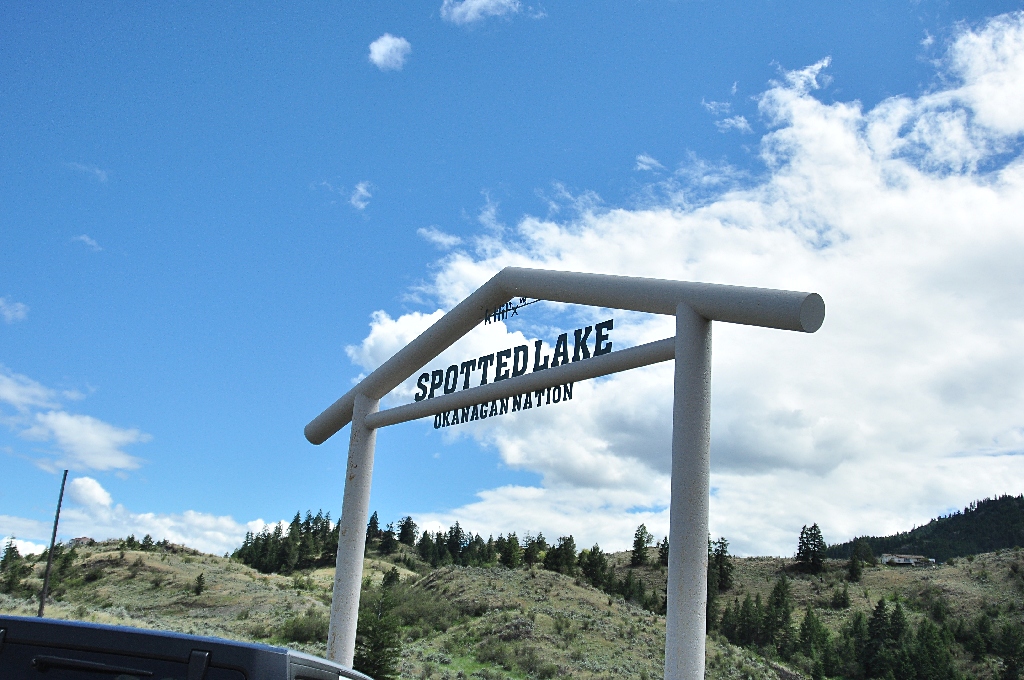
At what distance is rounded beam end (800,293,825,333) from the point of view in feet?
31.3

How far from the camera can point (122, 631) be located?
160 inches

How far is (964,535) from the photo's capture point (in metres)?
113

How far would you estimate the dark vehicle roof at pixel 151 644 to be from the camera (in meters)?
3.90

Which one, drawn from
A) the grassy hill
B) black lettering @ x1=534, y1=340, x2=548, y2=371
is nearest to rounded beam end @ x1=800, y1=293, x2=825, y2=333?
black lettering @ x1=534, y1=340, x2=548, y2=371

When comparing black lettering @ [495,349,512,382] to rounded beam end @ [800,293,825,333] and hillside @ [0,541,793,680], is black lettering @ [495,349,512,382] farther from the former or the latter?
hillside @ [0,541,793,680]

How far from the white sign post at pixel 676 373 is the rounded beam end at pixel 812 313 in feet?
0.03

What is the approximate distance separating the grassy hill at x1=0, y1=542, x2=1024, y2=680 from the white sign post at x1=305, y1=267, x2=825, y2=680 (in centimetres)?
1380

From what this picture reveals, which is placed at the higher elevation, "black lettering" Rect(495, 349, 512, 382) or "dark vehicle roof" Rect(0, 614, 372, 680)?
"black lettering" Rect(495, 349, 512, 382)

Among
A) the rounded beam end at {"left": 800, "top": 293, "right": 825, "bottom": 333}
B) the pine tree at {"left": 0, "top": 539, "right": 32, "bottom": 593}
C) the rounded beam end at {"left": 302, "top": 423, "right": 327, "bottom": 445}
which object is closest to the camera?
the rounded beam end at {"left": 800, "top": 293, "right": 825, "bottom": 333}

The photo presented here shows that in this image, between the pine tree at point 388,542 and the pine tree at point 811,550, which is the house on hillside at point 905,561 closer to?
the pine tree at point 811,550

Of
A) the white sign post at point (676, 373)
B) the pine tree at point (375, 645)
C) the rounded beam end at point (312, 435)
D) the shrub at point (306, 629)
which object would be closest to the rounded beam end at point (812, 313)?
the white sign post at point (676, 373)

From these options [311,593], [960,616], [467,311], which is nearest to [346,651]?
[467,311]

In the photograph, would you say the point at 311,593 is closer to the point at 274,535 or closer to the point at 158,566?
the point at 158,566

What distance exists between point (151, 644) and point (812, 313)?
7500mm
